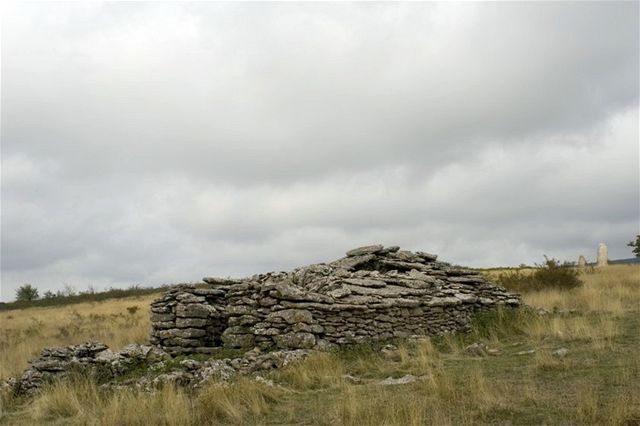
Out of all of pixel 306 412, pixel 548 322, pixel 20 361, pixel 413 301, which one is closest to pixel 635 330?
pixel 548 322

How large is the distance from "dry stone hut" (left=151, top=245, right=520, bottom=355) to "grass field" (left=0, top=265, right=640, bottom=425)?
0.68 meters

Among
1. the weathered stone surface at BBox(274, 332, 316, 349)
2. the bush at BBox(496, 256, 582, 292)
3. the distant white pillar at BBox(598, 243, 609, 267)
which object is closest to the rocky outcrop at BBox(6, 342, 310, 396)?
the weathered stone surface at BBox(274, 332, 316, 349)

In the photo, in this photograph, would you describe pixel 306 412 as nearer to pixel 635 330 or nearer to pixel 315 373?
pixel 315 373

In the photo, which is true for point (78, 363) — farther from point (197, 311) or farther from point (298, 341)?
point (298, 341)

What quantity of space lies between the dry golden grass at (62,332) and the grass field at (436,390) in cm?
355

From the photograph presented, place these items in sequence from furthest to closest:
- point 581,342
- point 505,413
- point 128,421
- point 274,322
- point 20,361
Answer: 1. point 20,361
2. point 274,322
3. point 581,342
4. point 128,421
5. point 505,413

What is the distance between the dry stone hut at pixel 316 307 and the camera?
13086mm

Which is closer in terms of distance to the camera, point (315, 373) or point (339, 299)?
point (315, 373)

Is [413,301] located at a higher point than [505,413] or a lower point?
higher

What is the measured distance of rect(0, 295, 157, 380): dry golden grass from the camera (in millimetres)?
18373

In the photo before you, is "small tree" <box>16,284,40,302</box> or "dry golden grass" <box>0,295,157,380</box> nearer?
"dry golden grass" <box>0,295,157,380</box>

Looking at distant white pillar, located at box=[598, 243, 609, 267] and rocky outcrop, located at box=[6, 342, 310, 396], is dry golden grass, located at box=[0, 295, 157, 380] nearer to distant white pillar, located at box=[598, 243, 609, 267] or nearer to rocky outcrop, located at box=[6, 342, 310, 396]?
rocky outcrop, located at box=[6, 342, 310, 396]

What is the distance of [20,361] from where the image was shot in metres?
17.2

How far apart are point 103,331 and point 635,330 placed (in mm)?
18960
